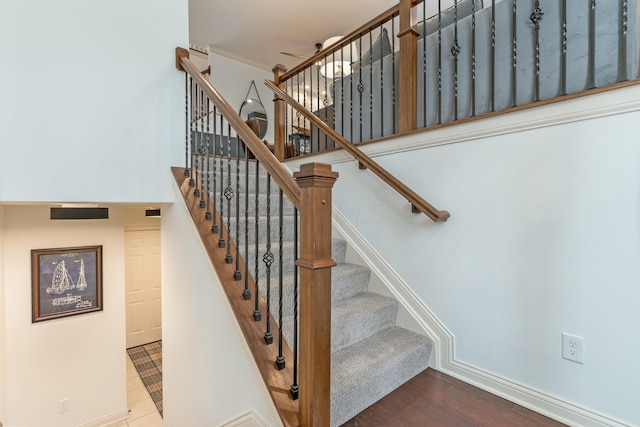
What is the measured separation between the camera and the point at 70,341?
3291 millimetres

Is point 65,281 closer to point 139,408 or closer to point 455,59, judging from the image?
point 139,408

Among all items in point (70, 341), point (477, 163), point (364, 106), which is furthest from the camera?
point (70, 341)

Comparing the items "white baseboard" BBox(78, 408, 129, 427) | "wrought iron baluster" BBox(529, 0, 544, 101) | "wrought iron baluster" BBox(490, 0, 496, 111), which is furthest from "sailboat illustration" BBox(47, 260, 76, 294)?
"wrought iron baluster" BBox(529, 0, 544, 101)

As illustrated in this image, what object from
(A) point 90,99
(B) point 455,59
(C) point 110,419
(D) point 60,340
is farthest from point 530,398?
(C) point 110,419

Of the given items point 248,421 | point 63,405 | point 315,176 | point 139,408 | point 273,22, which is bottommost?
point 139,408

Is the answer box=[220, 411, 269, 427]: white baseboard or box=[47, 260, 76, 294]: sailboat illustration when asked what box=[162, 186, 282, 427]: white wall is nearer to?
box=[220, 411, 269, 427]: white baseboard

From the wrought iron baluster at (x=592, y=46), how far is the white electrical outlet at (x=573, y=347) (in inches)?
43.4

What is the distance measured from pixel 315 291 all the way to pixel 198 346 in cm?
124

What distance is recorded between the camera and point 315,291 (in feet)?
3.46

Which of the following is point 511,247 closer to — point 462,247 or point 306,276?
point 462,247

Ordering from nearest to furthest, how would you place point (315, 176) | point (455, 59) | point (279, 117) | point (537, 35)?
point (315, 176) < point (537, 35) < point (455, 59) < point (279, 117)

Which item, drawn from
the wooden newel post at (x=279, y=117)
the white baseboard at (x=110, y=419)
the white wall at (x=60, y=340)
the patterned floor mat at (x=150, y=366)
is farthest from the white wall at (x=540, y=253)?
the patterned floor mat at (x=150, y=366)

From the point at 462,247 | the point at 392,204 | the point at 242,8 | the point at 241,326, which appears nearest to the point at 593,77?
the point at 462,247

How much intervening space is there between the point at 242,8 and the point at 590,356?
4592 millimetres
